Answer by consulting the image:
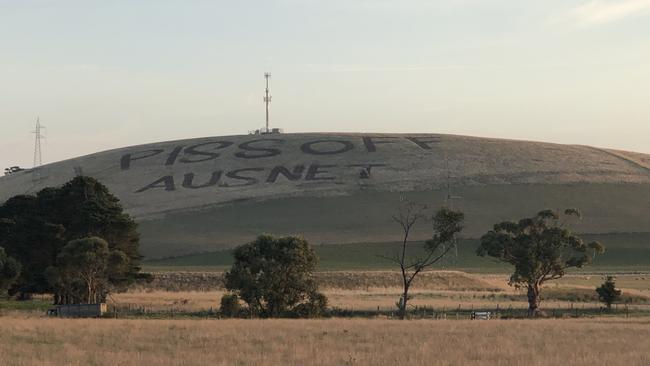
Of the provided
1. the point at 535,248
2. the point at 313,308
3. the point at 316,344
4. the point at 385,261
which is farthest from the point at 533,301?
the point at 385,261

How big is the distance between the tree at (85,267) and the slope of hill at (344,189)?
64340mm

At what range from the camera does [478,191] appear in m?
166

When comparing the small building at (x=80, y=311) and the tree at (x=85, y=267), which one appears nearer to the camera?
the small building at (x=80, y=311)

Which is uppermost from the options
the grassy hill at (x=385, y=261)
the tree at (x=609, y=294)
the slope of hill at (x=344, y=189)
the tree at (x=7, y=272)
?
the slope of hill at (x=344, y=189)

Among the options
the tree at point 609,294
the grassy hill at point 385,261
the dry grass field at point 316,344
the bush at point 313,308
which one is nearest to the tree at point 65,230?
the bush at point 313,308

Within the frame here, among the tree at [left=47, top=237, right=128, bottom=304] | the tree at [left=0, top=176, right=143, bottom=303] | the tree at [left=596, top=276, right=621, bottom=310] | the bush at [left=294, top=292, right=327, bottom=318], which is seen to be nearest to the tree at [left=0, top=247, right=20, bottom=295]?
the tree at [left=47, top=237, right=128, bottom=304]

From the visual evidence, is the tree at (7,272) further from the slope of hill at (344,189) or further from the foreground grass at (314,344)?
the slope of hill at (344,189)

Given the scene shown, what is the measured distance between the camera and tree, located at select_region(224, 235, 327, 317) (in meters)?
59.8

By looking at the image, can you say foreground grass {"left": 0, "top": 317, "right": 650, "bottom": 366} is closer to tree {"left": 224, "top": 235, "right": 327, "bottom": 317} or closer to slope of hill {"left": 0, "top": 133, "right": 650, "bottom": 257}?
tree {"left": 224, "top": 235, "right": 327, "bottom": 317}

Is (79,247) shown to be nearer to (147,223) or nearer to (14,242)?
(14,242)

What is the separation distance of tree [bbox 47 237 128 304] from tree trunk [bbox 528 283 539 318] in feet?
91.8

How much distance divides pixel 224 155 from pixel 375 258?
76.3 metres

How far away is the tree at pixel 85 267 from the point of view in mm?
63812

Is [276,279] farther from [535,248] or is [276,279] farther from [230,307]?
[535,248]
